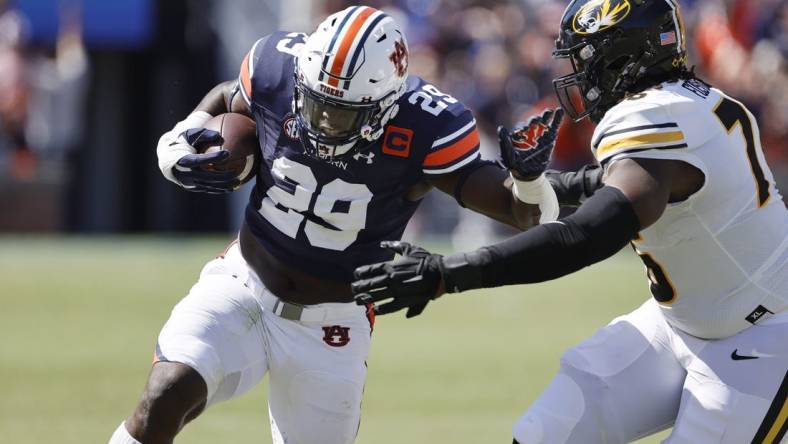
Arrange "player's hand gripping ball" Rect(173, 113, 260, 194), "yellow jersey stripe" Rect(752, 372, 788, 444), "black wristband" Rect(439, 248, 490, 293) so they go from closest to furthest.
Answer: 1. "black wristband" Rect(439, 248, 490, 293)
2. "yellow jersey stripe" Rect(752, 372, 788, 444)
3. "player's hand gripping ball" Rect(173, 113, 260, 194)

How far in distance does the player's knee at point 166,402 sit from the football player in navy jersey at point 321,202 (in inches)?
2.8

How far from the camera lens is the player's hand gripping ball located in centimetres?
494

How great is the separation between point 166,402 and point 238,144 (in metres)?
1.10

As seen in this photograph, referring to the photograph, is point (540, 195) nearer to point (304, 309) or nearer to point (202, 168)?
point (304, 309)

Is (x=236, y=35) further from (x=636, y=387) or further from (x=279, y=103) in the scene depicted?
(x=636, y=387)

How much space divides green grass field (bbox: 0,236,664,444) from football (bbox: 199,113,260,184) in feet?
7.69

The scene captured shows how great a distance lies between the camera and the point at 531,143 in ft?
14.7

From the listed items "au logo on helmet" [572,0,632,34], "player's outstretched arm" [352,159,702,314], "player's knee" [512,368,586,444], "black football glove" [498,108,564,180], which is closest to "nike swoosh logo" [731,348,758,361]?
"player's knee" [512,368,586,444]

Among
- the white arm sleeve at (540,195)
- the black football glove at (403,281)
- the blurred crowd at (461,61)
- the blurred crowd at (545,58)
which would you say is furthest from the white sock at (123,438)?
the blurred crowd at (461,61)

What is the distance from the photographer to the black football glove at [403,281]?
12.8 feet

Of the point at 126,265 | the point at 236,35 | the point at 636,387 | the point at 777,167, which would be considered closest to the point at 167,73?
the point at 236,35

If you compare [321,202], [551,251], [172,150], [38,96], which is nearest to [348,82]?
[321,202]

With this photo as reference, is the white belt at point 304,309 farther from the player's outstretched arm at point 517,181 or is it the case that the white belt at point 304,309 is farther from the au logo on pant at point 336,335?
the player's outstretched arm at point 517,181

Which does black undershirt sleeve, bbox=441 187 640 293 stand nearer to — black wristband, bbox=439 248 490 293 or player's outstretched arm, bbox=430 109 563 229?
black wristband, bbox=439 248 490 293
